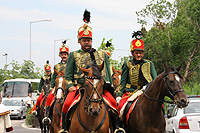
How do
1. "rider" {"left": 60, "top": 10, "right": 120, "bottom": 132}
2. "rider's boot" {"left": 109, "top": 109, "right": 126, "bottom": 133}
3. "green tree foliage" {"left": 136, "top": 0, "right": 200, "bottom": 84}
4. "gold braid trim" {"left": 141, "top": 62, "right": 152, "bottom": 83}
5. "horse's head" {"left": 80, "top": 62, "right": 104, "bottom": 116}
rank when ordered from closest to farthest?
1. "horse's head" {"left": 80, "top": 62, "right": 104, "bottom": 116}
2. "rider's boot" {"left": 109, "top": 109, "right": 126, "bottom": 133}
3. "rider" {"left": 60, "top": 10, "right": 120, "bottom": 132}
4. "gold braid trim" {"left": 141, "top": 62, "right": 152, "bottom": 83}
5. "green tree foliage" {"left": 136, "top": 0, "right": 200, "bottom": 84}

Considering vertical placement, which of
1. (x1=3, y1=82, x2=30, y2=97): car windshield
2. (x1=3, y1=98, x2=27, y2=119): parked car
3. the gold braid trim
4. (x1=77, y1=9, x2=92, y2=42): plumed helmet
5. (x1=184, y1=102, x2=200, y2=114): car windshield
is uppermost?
(x1=77, y1=9, x2=92, y2=42): plumed helmet

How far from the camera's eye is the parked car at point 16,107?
33219mm

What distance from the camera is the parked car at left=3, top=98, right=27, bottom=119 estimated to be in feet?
109

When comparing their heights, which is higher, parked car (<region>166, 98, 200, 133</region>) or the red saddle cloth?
the red saddle cloth

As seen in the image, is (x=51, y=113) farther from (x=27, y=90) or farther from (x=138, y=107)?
(x=27, y=90)

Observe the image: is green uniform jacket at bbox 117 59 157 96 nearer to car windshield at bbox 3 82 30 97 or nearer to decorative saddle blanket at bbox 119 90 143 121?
decorative saddle blanket at bbox 119 90 143 121

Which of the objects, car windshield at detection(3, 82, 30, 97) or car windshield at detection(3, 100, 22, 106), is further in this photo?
car windshield at detection(3, 82, 30, 97)

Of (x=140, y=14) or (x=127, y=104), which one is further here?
(x=140, y=14)

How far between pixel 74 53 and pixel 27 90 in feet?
109

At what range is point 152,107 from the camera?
352 inches

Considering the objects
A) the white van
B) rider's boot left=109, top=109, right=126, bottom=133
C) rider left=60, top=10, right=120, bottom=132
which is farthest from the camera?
the white van

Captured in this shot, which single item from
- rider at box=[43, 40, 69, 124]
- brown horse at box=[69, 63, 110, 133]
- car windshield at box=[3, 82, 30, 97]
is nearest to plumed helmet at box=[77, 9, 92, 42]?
brown horse at box=[69, 63, 110, 133]

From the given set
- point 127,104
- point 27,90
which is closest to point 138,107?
point 127,104

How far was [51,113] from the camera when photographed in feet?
41.4
